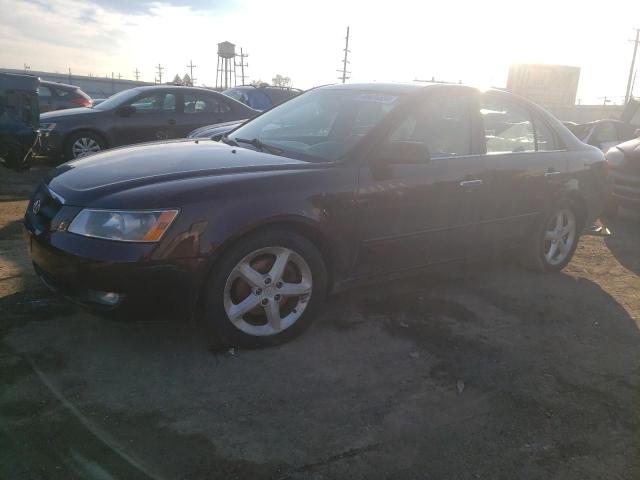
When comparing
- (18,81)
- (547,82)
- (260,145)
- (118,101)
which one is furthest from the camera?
(547,82)

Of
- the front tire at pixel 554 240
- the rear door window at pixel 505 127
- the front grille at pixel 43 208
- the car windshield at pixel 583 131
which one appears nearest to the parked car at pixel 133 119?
the front grille at pixel 43 208

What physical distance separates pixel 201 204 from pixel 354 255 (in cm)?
111

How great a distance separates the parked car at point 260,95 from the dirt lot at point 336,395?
28.3ft

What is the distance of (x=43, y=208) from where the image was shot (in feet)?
10.2

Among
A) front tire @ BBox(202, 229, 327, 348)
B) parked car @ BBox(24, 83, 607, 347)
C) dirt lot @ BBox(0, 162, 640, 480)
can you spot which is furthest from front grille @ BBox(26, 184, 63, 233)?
front tire @ BBox(202, 229, 327, 348)

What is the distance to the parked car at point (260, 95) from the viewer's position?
39.5 ft

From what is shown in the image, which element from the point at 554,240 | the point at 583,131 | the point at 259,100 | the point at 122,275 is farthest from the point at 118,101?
the point at 583,131

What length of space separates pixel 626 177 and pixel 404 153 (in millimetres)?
5523

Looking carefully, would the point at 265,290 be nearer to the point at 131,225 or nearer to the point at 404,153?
the point at 131,225

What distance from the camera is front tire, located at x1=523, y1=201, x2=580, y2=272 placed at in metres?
4.82

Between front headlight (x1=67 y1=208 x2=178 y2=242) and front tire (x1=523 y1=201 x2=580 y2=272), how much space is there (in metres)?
3.44

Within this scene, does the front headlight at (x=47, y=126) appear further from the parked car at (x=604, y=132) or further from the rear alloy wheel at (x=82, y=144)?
the parked car at (x=604, y=132)

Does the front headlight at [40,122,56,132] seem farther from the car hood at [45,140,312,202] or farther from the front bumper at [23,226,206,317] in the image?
the front bumper at [23,226,206,317]

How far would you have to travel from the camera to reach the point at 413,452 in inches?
92.4
